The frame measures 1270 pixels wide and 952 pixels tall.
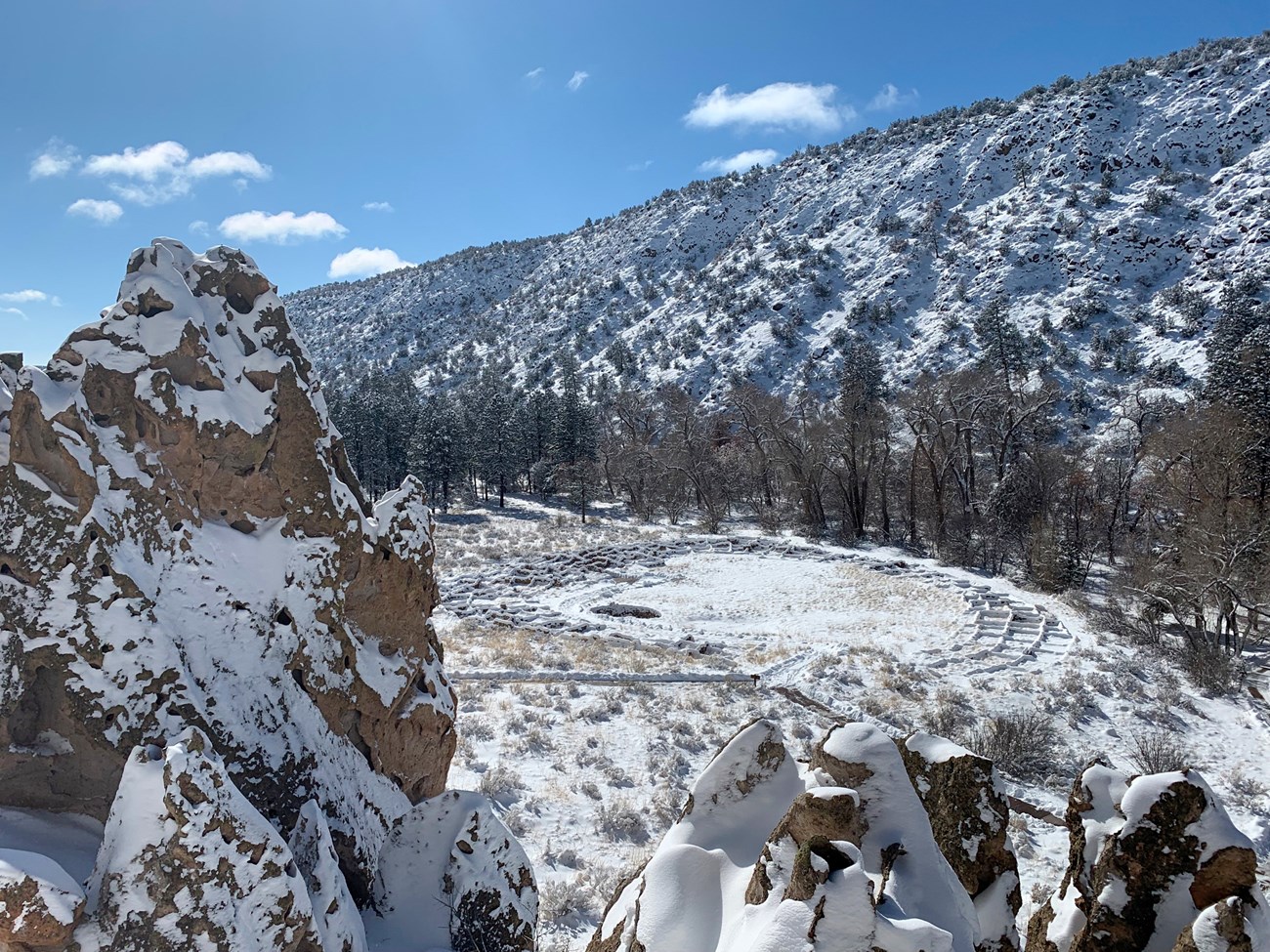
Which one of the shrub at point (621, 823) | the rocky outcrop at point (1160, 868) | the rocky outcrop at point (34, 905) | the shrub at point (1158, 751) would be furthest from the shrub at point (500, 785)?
the shrub at point (1158, 751)

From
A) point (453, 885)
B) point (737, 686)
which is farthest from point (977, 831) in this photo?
point (737, 686)

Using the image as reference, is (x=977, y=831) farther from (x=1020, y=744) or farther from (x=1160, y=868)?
(x=1020, y=744)

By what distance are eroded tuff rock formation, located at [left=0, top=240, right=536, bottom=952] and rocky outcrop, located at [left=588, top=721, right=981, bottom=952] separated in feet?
5.73

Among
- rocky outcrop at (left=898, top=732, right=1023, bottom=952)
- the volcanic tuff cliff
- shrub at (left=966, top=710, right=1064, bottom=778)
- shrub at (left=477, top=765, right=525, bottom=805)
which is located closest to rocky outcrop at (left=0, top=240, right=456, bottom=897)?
Answer: shrub at (left=477, top=765, right=525, bottom=805)

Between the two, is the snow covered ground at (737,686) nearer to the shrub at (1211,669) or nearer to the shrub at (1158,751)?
the shrub at (1158,751)

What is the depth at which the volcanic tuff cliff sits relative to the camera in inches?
2136

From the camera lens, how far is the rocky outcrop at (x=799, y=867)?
3000 mm

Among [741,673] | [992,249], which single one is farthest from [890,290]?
[741,673]

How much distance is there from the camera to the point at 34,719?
157 inches

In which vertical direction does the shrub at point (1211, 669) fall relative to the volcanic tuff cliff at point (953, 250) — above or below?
below

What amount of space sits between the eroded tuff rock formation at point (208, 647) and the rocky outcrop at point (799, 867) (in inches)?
68.7

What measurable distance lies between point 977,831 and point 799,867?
2.13 meters

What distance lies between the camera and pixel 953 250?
223 ft

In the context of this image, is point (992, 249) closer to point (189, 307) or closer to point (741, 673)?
point (741, 673)
